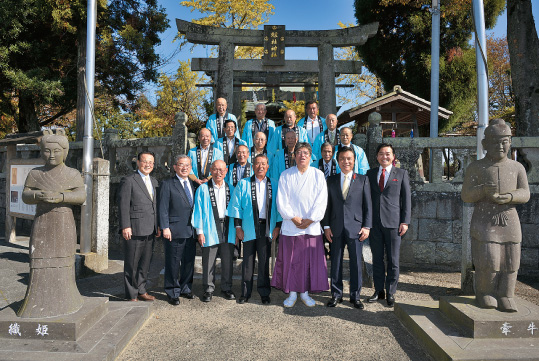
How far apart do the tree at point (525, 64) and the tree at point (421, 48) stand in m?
7.52

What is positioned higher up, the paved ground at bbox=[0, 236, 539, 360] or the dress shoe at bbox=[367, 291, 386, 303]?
the dress shoe at bbox=[367, 291, 386, 303]

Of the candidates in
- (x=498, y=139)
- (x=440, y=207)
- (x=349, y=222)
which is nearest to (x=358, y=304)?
(x=349, y=222)

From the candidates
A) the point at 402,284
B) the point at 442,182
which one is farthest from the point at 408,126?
the point at 402,284

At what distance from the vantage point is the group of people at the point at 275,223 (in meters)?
4.64

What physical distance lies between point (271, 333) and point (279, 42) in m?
7.92

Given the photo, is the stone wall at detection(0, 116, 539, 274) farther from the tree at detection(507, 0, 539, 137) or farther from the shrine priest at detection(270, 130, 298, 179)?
the tree at detection(507, 0, 539, 137)

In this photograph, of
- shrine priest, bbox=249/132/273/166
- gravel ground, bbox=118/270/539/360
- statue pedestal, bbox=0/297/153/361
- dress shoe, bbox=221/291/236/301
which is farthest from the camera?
shrine priest, bbox=249/132/273/166

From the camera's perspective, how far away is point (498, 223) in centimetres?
362

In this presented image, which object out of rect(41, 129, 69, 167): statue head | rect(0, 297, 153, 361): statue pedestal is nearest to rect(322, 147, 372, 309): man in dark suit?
rect(0, 297, 153, 361): statue pedestal

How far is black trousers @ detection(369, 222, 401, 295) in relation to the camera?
4648mm

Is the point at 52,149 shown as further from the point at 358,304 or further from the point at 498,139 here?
the point at 498,139

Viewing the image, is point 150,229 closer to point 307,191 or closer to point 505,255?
point 307,191

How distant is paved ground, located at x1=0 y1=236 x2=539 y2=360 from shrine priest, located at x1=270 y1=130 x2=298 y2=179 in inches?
75.5

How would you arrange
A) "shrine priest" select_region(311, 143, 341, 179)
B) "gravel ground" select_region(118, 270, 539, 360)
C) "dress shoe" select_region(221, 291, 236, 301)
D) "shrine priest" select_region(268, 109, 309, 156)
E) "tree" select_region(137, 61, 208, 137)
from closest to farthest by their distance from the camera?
1. "gravel ground" select_region(118, 270, 539, 360)
2. "dress shoe" select_region(221, 291, 236, 301)
3. "shrine priest" select_region(311, 143, 341, 179)
4. "shrine priest" select_region(268, 109, 309, 156)
5. "tree" select_region(137, 61, 208, 137)
